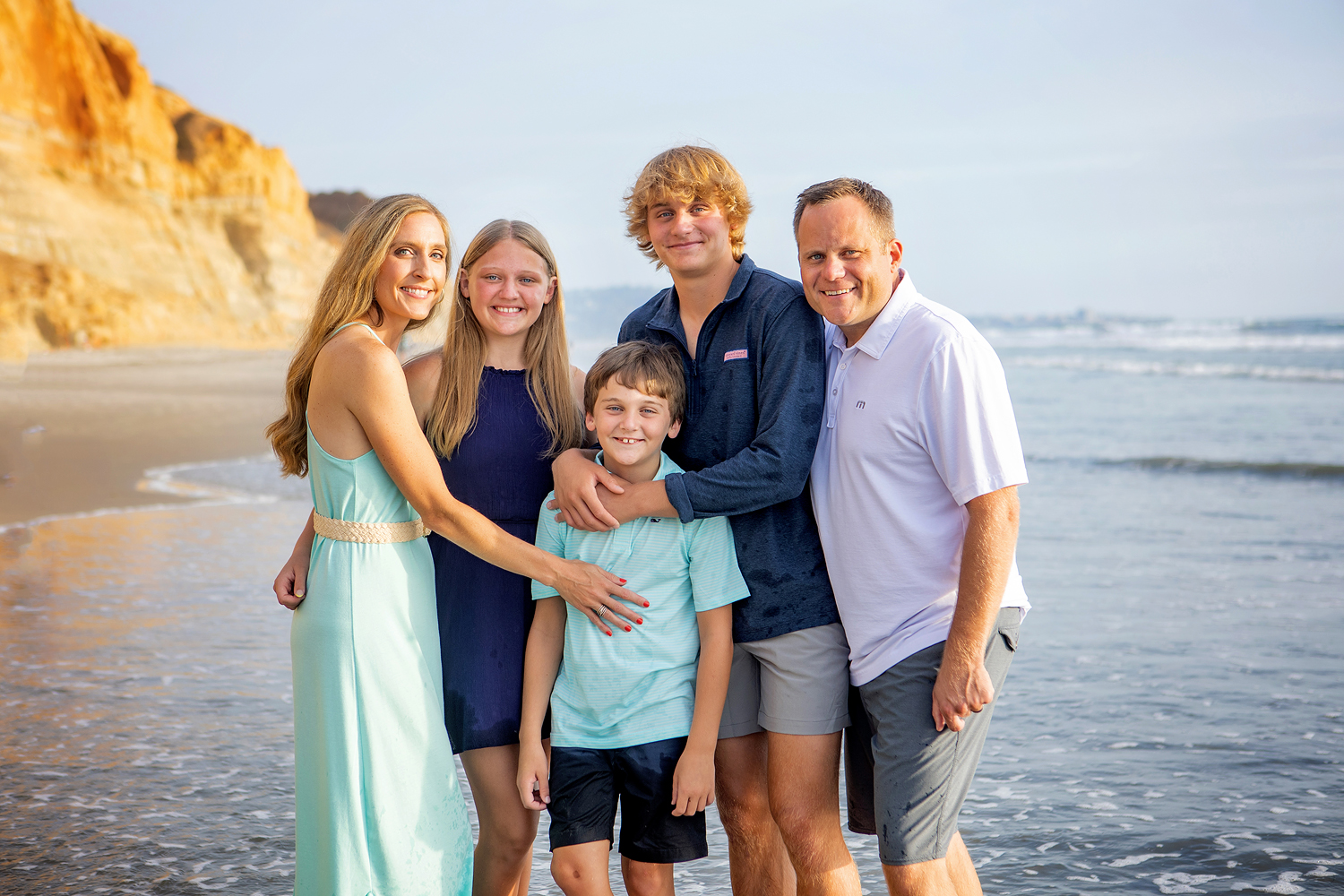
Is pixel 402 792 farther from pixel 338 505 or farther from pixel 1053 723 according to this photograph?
pixel 1053 723

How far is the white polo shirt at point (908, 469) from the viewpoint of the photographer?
90.7 inches

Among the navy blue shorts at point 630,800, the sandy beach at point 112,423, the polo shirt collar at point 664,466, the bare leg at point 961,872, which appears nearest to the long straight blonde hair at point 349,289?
the polo shirt collar at point 664,466

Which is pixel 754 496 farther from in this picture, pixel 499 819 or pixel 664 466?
pixel 499 819

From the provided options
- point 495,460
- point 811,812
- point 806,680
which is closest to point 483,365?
point 495,460

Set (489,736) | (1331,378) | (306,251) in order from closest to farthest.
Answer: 1. (489,736)
2. (1331,378)
3. (306,251)

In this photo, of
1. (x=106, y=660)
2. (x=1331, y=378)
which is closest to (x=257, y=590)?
(x=106, y=660)

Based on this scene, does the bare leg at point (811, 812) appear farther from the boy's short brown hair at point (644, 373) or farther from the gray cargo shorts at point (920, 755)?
the boy's short brown hair at point (644, 373)

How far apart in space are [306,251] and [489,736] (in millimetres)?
48907

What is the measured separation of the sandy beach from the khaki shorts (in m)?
9.00

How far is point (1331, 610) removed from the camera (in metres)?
6.43

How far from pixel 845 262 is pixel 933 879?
153 centimetres

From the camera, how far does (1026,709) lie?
16.3 feet

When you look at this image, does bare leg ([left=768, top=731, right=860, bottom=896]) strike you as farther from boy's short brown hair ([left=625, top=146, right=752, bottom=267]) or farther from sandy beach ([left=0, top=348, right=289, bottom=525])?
sandy beach ([left=0, top=348, right=289, bottom=525])

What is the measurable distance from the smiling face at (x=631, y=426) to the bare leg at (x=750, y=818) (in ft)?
2.69
